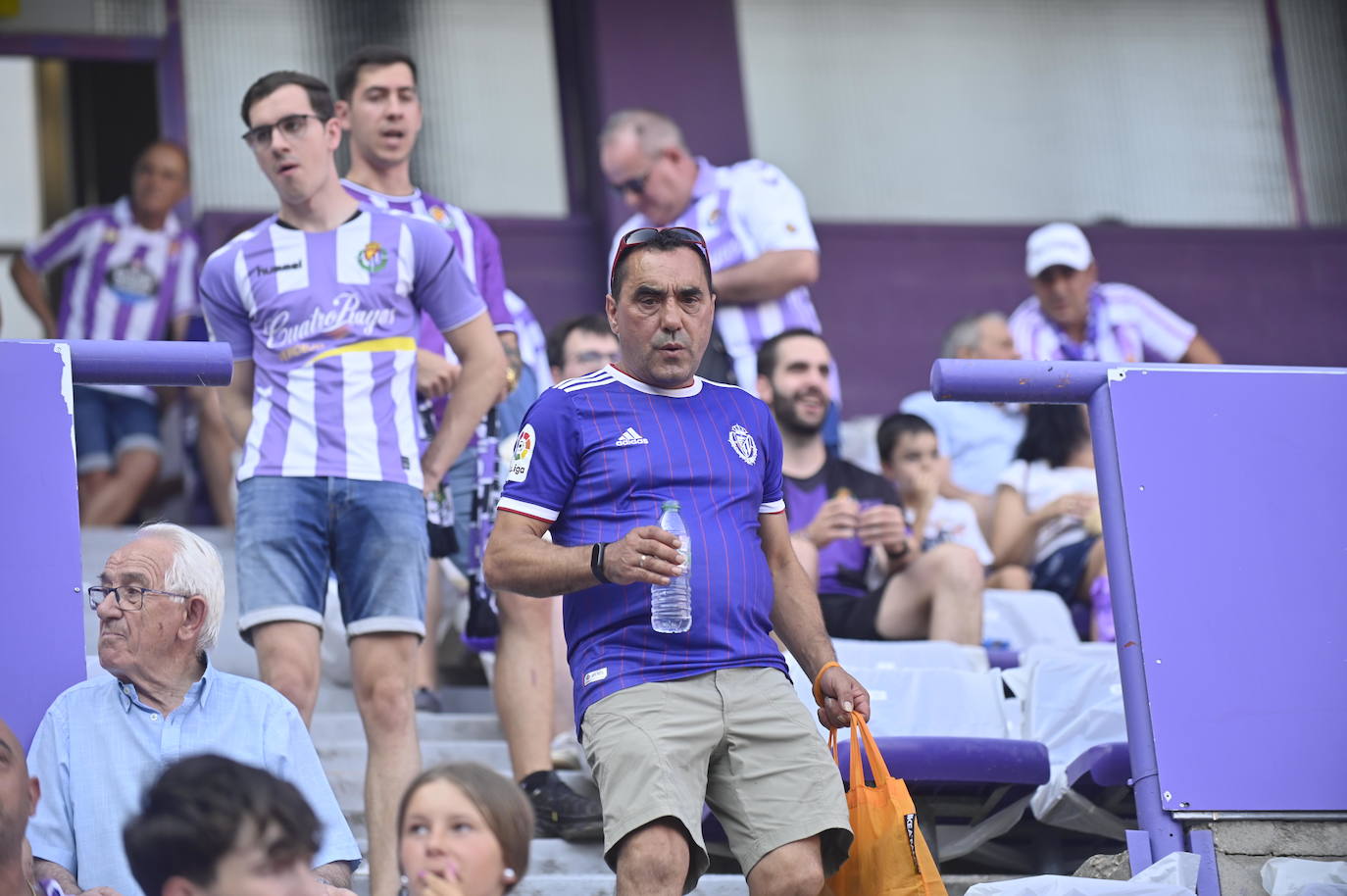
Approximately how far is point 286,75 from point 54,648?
171 cm

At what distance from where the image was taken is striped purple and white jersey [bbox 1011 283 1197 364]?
25.3 feet

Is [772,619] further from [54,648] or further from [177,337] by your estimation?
[177,337]

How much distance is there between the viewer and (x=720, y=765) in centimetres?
374

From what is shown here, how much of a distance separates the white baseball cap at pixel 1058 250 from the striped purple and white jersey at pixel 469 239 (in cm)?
276

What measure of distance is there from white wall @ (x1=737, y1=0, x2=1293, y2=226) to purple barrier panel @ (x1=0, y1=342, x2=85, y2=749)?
5999 millimetres

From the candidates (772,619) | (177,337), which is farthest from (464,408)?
(177,337)

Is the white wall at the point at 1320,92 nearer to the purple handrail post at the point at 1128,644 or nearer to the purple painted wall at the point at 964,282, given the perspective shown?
the purple painted wall at the point at 964,282

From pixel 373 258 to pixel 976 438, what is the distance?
372cm

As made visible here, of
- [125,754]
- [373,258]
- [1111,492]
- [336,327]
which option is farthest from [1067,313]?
[125,754]

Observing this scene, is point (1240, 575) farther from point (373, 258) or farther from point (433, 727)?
point (433, 727)

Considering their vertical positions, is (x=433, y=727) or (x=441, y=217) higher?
(x=441, y=217)

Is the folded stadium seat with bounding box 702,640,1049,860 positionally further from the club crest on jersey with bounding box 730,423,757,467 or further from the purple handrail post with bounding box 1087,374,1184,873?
the club crest on jersey with bounding box 730,423,757,467

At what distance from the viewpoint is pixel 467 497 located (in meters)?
5.48

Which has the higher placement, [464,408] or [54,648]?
[464,408]
